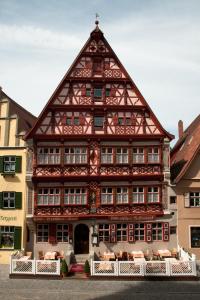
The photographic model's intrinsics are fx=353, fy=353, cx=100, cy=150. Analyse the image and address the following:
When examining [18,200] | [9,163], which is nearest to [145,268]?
[18,200]

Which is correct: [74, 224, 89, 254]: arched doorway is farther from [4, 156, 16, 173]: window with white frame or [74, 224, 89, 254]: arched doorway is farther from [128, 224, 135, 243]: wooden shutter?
[4, 156, 16, 173]: window with white frame

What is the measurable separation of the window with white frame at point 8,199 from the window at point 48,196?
1.84 m

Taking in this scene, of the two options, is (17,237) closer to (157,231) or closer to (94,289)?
(94,289)

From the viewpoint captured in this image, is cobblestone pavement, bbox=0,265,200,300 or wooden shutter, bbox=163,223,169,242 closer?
cobblestone pavement, bbox=0,265,200,300

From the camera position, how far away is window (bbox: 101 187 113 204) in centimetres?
2480

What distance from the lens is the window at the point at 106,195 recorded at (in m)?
24.8

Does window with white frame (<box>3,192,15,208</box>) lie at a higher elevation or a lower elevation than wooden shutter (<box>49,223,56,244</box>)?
higher

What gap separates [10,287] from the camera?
1873cm

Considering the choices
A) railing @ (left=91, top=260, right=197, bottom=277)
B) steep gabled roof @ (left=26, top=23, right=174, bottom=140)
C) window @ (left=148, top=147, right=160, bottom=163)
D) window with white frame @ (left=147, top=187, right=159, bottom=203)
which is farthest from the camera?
window @ (left=148, top=147, right=160, bottom=163)

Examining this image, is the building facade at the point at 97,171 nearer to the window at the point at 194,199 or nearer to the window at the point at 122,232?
the window at the point at 122,232

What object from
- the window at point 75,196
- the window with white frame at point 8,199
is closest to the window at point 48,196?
the window at point 75,196

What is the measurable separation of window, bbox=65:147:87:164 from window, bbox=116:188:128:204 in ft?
10.6

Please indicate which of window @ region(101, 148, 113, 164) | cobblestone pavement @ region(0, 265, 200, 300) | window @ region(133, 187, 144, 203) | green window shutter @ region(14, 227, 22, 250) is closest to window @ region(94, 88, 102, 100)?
window @ region(101, 148, 113, 164)

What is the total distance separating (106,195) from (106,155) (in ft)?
9.24
